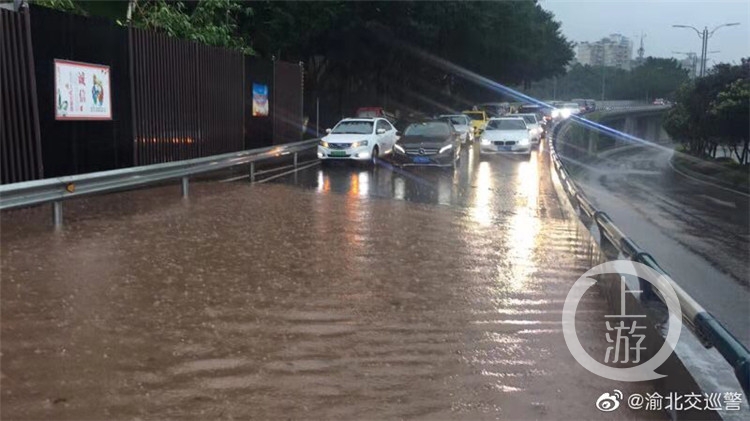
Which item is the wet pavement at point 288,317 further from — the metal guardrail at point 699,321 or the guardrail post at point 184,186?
the guardrail post at point 184,186

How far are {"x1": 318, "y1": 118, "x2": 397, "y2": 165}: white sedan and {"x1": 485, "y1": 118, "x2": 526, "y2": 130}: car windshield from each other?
21.3ft

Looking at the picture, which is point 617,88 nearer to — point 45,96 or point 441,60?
point 441,60

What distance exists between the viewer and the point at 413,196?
14.8m

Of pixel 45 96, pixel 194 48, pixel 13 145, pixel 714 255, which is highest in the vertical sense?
pixel 194 48

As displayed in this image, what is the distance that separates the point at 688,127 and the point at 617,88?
93.8 m

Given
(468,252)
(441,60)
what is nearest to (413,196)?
(468,252)

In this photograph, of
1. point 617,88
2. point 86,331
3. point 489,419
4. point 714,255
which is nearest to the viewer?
point 489,419

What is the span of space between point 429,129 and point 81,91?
12.3 m

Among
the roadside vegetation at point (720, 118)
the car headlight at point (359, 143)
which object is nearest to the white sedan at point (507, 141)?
the car headlight at point (359, 143)

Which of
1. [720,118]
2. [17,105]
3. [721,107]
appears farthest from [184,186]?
[720,118]

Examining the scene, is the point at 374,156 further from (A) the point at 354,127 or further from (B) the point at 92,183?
(B) the point at 92,183

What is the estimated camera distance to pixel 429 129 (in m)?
22.5

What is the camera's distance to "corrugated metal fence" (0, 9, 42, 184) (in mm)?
10195

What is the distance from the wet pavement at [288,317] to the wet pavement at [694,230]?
2333mm
